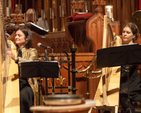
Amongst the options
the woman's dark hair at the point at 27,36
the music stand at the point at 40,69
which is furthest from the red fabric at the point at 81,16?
the music stand at the point at 40,69

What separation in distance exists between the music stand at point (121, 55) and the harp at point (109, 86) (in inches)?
13.4

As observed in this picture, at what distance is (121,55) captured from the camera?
385 centimetres

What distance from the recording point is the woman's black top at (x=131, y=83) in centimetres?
436

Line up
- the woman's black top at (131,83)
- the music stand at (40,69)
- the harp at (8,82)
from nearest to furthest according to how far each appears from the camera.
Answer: the harp at (8,82) < the music stand at (40,69) < the woman's black top at (131,83)

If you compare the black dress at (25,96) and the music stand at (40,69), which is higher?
the music stand at (40,69)

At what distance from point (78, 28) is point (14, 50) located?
3.58m

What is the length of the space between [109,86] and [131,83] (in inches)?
11.8

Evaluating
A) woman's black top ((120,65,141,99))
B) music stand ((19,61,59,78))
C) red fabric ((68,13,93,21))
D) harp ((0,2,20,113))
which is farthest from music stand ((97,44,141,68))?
red fabric ((68,13,93,21))

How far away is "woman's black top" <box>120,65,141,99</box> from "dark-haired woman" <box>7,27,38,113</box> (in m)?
1.25

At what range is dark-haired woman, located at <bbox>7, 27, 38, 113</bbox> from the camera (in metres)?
4.63

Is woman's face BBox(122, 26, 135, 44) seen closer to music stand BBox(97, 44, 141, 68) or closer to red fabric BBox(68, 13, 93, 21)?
music stand BBox(97, 44, 141, 68)

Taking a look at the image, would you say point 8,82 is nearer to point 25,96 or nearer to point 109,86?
point 25,96

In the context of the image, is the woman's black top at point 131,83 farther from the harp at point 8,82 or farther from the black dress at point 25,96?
the harp at point 8,82

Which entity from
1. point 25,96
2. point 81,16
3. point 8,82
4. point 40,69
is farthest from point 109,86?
point 81,16
